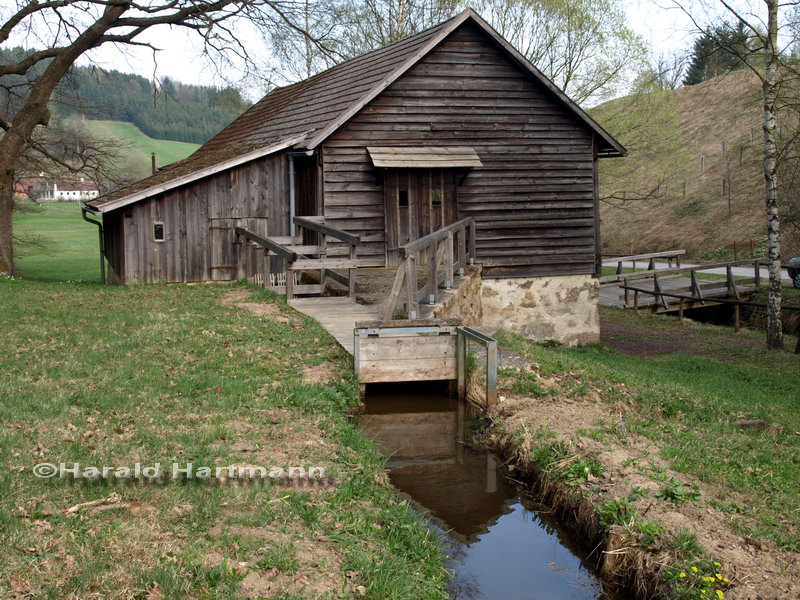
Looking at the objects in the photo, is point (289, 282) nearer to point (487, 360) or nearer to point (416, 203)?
point (416, 203)

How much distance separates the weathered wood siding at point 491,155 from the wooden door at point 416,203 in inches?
8.6

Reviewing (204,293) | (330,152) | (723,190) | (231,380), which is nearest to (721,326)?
(330,152)

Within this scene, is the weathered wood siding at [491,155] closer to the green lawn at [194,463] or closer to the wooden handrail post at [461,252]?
the wooden handrail post at [461,252]

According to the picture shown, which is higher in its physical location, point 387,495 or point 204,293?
point 204,293

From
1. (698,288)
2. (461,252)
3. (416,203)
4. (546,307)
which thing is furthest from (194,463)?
(698,288)

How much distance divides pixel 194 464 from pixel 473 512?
102 inches

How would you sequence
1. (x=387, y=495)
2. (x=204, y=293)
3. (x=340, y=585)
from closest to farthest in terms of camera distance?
(x=340, y=585) < (x=387, y=495) < (x=204, y=293)

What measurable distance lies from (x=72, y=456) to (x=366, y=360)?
4548mm

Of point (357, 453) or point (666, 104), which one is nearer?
point (357, 453)

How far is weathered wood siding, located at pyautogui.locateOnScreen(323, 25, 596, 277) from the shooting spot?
1822 cm

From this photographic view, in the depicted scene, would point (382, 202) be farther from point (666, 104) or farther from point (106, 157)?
point (666, 104)

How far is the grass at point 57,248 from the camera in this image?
111 ft

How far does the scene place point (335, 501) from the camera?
6340 millimetres

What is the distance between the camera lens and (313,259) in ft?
52.9
